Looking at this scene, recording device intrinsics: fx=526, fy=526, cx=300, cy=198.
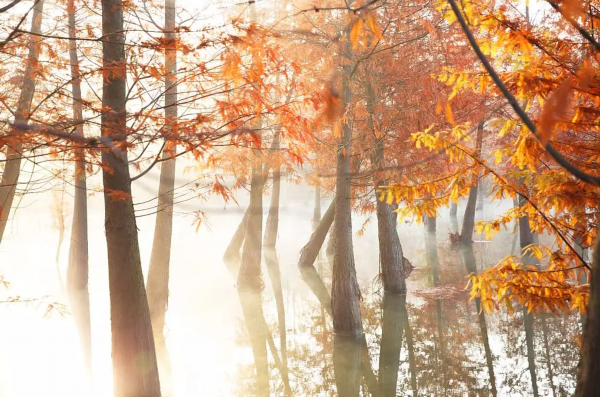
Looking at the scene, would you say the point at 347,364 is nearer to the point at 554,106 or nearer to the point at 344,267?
the point at 344,267

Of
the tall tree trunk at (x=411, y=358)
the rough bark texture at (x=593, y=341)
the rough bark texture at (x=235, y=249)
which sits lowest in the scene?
the tall tree trunk at (x=411, y=358)

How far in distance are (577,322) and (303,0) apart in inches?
389

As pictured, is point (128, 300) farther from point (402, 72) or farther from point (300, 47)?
point (402, 72)

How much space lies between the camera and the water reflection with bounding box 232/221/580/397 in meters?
7.54

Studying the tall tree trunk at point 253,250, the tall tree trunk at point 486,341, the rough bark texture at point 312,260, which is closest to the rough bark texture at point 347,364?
the tall tree trunk at point 486,341

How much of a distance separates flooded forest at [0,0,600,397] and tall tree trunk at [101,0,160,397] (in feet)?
0.08

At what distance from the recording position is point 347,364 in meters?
8.72

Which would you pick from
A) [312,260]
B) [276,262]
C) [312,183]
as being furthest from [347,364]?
[276,262]

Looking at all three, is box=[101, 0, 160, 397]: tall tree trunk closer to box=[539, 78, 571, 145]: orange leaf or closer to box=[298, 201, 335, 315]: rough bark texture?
box=[539, 78, 571, 145]: orange leaf

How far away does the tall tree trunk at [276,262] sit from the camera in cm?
988

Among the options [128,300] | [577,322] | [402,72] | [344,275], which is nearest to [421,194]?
[128,300]

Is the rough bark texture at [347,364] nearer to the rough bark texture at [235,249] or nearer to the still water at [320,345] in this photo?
the still water at [320,345]

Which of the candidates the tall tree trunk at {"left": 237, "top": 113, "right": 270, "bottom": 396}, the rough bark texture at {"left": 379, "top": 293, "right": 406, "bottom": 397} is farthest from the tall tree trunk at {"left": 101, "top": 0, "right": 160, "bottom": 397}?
the tall tree trunk at {"left": 237, "top": 113, "right": 270, "bottom": 396}

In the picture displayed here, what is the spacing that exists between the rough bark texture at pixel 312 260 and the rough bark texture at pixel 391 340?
2026mm
